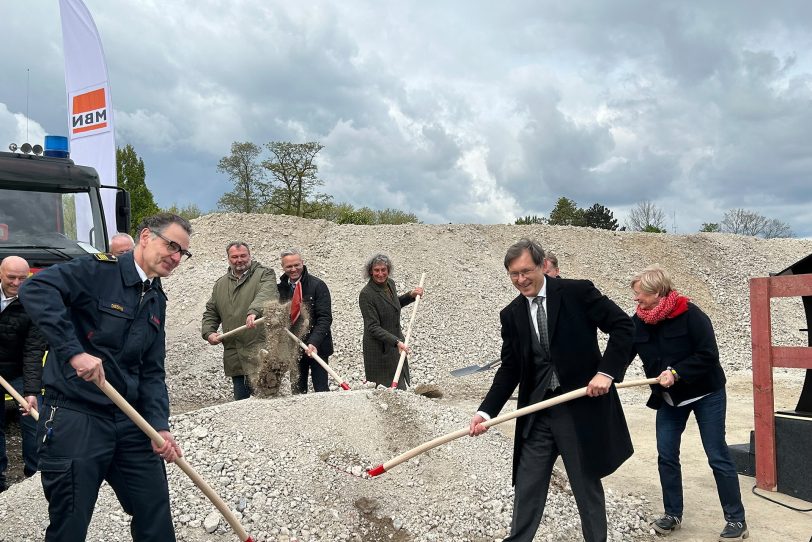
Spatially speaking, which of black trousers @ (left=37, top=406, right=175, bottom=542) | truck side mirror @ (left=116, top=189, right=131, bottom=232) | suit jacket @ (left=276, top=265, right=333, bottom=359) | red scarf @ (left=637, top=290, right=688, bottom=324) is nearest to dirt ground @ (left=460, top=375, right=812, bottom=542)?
red scarf @ (left=637, top=290, right=688, bottom=324)

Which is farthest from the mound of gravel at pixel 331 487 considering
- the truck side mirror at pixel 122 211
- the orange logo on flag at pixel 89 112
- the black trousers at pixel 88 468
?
the orange logo on flag at pixel 89 112

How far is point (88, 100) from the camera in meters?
12.4

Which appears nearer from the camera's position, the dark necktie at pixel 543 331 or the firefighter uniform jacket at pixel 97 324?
the firefighter uniform jacket at pixel 97 324

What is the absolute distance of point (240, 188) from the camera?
29062 mm

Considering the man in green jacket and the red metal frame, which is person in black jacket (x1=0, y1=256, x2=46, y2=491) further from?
the red metal frame

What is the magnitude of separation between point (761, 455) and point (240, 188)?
25.9 metres

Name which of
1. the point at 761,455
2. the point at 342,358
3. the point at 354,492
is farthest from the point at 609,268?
the point at 354,492

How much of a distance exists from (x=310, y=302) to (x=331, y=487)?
8.13ft

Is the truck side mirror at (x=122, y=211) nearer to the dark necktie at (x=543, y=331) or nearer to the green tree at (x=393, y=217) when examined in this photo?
the dark necktie at (x=543, y=331)

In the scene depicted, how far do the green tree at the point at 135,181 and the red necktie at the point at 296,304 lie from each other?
26.5 m

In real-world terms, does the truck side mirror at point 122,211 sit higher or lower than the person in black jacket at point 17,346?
higher

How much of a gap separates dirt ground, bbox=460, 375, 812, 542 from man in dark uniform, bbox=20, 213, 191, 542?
12.0ft

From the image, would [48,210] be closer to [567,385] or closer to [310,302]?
[310,302]

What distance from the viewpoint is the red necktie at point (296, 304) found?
22.2 ft
